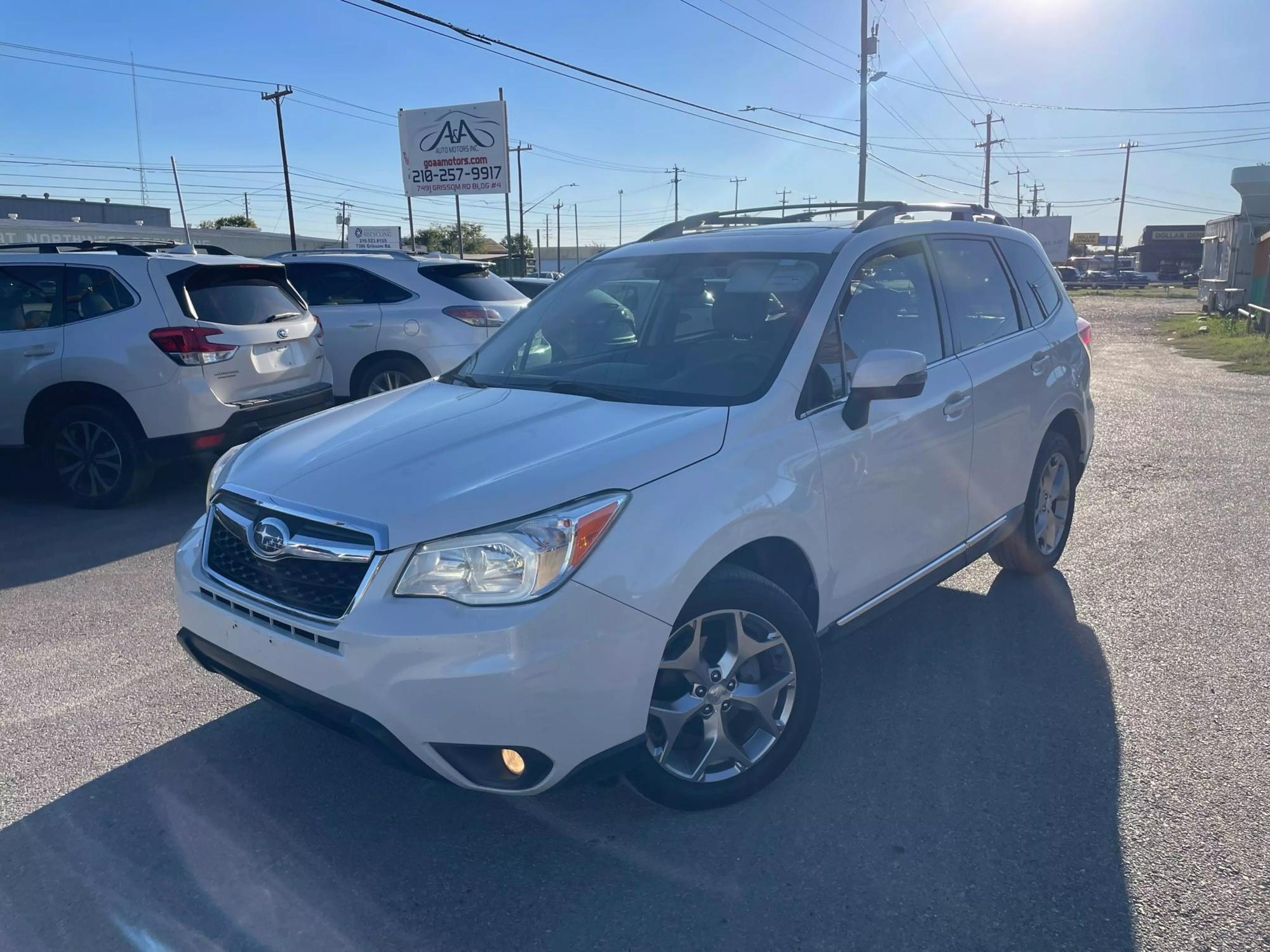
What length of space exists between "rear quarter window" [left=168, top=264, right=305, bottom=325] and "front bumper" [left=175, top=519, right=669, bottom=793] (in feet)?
15.9

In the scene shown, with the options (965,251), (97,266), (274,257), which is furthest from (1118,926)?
(274,257)

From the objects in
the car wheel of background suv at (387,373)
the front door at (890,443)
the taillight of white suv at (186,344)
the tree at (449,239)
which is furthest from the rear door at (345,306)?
the tree at (449,239)

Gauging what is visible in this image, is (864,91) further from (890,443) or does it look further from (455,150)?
(890,443)

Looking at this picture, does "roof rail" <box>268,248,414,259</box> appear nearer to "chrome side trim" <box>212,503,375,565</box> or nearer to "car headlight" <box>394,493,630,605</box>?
"chrome side trim" <box>212,503,375,565</box>

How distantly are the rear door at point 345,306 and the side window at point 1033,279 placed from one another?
589 cm

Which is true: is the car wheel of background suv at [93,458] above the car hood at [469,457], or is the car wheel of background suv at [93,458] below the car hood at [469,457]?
below

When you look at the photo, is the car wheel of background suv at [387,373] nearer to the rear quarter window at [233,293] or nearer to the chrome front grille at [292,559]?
the rear quarter window at [233,293]

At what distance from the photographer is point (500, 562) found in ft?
8.67

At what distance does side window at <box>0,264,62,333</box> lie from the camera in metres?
6.89

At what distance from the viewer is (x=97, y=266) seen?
6.89 metres

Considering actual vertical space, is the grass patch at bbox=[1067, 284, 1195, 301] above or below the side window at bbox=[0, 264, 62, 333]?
below

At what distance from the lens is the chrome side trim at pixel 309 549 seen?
2.72 m

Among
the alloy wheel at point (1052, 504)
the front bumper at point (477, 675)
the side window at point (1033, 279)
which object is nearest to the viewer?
the front bumper at point (477, 675)

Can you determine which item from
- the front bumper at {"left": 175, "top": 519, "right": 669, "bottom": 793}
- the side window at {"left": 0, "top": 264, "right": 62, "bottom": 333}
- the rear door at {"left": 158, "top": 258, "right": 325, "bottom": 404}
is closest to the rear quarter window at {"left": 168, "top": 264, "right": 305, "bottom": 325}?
the rear door at {"left": 158, "top": 258, "right": 325, "bottom": 404}
